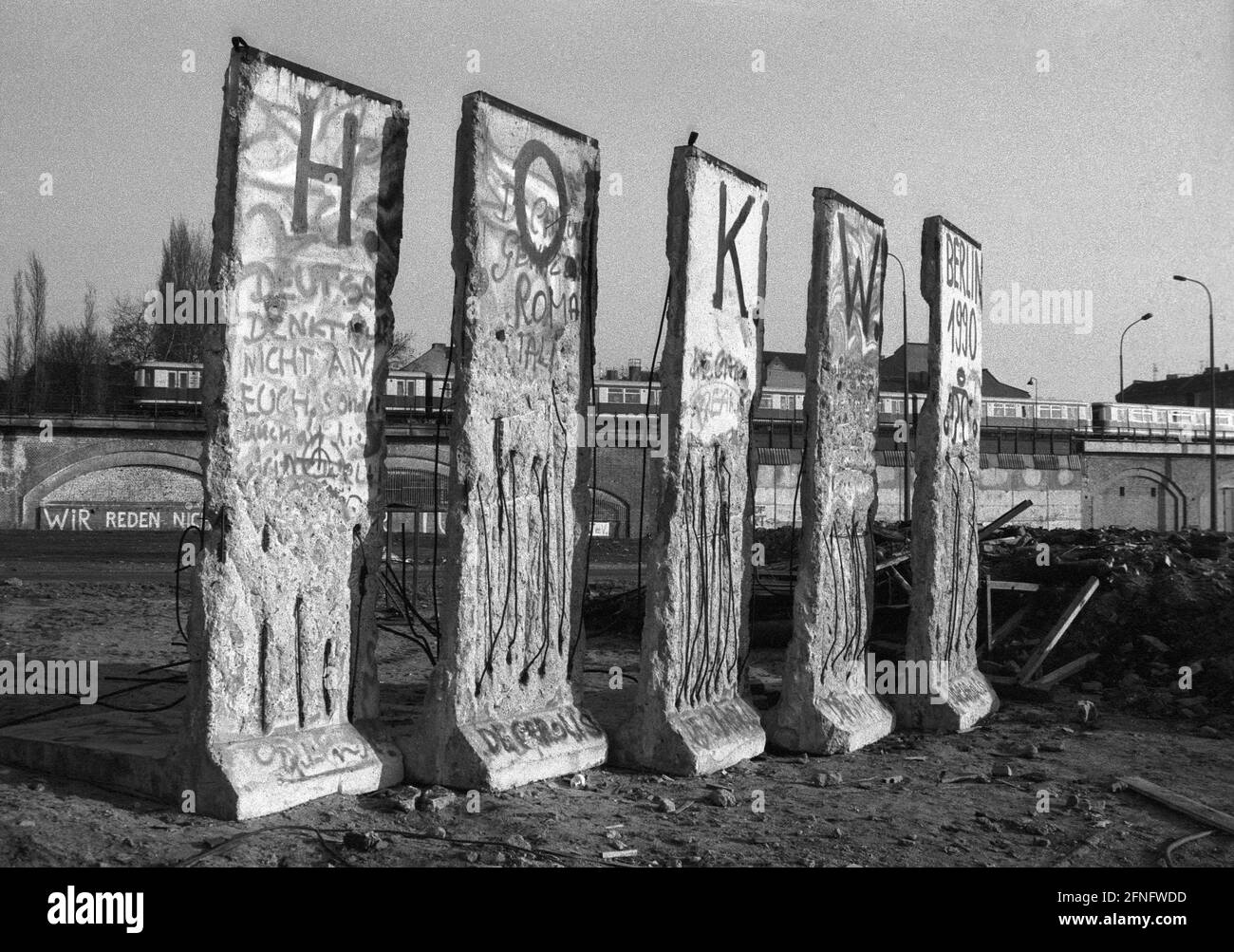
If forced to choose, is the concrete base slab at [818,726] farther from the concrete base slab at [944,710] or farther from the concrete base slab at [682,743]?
the concrete base slab at [944,710]

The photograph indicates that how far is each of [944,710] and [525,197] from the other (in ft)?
15.4

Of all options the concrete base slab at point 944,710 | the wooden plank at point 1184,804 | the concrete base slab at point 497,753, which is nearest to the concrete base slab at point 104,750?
the concrete base slab at point 497,753

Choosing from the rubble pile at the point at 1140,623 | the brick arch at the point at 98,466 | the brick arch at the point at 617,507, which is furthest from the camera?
the brick arch at the point at 617,507

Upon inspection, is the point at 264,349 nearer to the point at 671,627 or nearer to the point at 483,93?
the point at 483,93

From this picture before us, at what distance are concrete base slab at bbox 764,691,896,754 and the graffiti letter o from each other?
3.24 meters

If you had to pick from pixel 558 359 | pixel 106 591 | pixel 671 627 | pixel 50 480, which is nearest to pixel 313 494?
pixel 558 359

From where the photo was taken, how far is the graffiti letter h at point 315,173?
5605 millimetres

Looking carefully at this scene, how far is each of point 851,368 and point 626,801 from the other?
11.1ft

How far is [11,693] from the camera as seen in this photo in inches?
326


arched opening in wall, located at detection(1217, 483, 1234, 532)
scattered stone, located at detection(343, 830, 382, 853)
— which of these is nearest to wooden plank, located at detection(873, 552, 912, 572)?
scattered stone, located at detection(343, 830, 382, 853)

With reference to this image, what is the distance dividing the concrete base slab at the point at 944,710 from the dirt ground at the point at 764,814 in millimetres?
116

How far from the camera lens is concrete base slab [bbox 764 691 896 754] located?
740 centimetres

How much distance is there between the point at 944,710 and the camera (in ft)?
27.2
